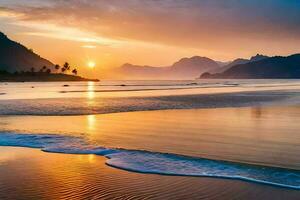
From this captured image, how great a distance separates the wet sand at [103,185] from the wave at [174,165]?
0.45m

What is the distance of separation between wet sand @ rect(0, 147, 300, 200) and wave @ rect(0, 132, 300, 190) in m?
0.45

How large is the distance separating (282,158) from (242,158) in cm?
141

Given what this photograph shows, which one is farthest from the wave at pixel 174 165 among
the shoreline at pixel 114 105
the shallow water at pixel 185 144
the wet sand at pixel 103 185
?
the shoreline at pixel 114 105

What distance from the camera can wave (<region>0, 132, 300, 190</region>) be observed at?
11812mm

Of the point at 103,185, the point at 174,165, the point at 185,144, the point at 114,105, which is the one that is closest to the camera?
the point at 103,185

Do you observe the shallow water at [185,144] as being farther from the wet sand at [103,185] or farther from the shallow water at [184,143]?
the wet sand at [103,185]

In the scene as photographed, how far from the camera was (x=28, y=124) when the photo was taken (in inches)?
1040

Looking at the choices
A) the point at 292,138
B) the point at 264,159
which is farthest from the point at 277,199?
the point at 292,138

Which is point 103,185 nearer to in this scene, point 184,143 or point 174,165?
point 174,165

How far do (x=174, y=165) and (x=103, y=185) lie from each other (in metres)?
3.23

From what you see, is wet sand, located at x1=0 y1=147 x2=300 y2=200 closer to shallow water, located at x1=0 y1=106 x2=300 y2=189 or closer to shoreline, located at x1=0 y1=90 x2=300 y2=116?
shallow water, located at x1=0 y1=106 x2=300 y2=189

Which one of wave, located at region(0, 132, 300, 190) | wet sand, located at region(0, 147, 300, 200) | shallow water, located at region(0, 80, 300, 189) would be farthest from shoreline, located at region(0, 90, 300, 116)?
wet sand, located at region(0, 147, 300, 200)

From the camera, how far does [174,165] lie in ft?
44.6

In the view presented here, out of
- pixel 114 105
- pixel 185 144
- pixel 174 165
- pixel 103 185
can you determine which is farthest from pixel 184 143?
pixel 114 105
